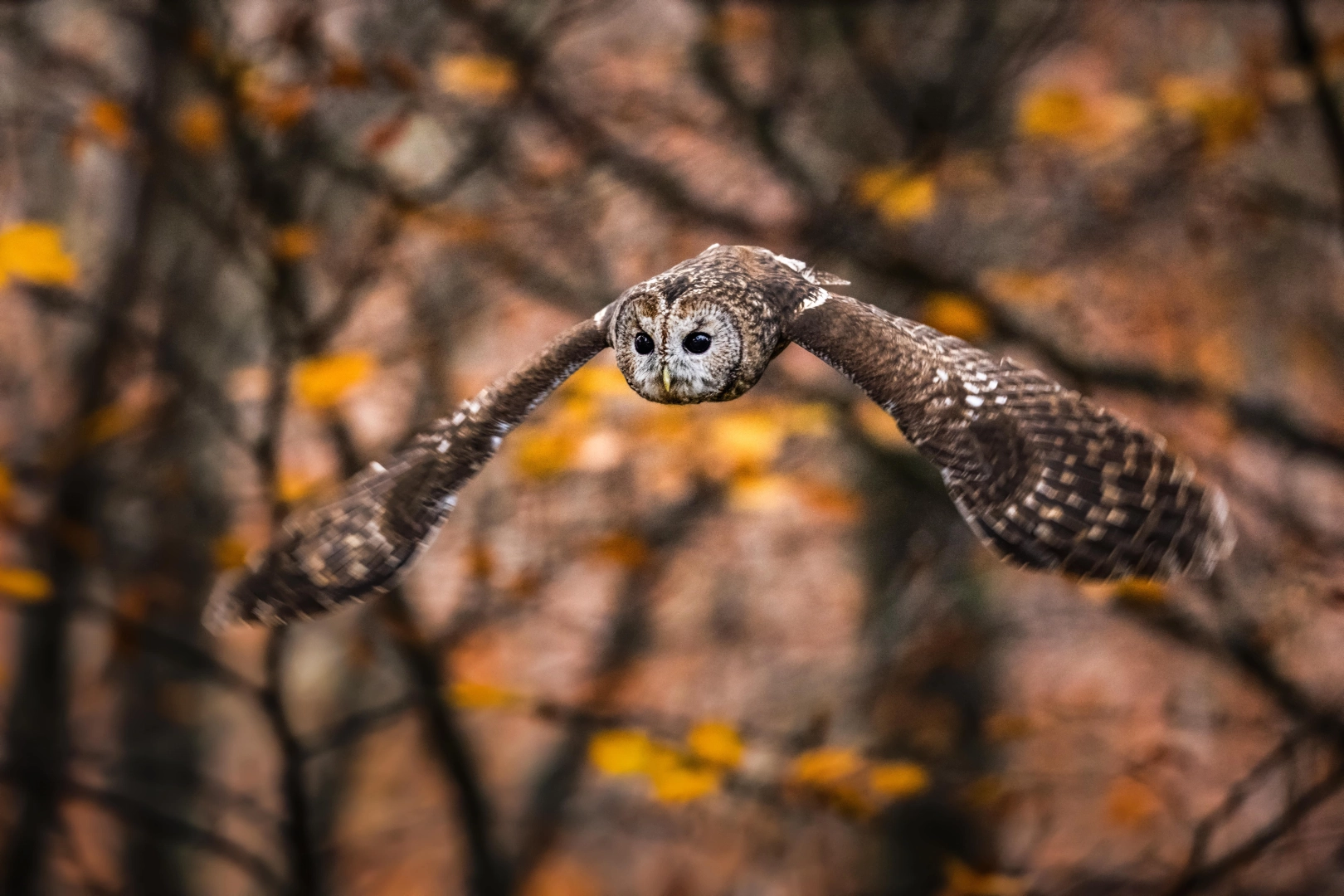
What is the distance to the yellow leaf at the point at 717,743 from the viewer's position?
313 centimetres

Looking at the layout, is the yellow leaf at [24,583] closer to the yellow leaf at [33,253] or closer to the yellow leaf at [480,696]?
the yellow leaf at [33,253]

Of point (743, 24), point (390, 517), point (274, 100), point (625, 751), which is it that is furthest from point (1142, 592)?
point (274, 100)

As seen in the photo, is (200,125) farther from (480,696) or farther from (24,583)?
(480,696)

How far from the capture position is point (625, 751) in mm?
3117

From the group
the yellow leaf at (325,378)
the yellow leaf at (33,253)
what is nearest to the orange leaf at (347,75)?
the yellow leaf at (325,378)

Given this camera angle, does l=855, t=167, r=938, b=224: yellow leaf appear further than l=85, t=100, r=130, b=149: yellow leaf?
No

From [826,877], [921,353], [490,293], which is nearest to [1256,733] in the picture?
[826,877]

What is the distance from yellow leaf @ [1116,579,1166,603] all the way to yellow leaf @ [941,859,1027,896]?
0.95 m

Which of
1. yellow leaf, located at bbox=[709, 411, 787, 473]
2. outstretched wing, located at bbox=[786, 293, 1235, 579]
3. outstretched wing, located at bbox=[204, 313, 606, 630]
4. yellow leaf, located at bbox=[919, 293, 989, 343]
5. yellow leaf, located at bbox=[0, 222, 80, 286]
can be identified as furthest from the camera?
yellow leaf, located at bbox=[709, 411, 787, 473]

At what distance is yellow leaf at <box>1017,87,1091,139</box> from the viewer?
116 inches

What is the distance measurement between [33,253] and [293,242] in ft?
2.26

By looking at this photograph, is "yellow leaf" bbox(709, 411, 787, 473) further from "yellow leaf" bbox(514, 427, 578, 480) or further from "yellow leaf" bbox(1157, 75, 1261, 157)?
"yellow leaf" bbox(1157, 75, 1261, 157)

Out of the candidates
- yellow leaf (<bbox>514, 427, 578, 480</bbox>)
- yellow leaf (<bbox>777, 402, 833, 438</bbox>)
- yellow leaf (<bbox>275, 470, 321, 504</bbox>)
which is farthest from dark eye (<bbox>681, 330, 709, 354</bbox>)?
yellow leaf (<bbox>275, 470, 321, 504</bbox>)

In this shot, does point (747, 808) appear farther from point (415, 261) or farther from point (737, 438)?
point (415, 261)
